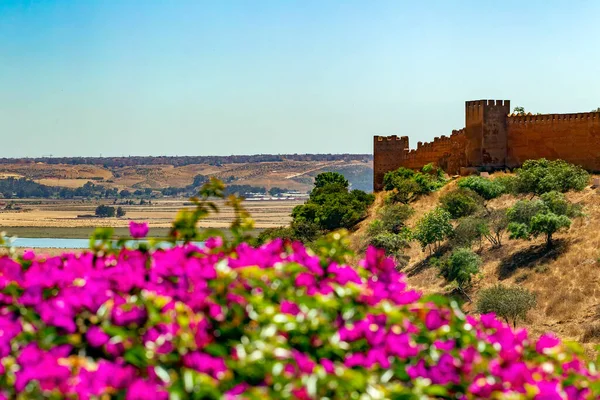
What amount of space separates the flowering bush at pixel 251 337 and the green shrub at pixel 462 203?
28.9 meters

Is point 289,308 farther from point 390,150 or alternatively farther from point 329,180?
point 329,180

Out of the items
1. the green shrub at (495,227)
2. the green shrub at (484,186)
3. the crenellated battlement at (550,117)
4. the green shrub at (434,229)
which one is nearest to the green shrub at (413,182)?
the green shrub at (484,186)

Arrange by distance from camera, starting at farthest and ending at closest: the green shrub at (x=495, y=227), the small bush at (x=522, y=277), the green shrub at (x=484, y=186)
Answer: the green shrub at (x=484, y=186), the green shrub at (x=495, y=227), the small bush at (x=522, y=277)

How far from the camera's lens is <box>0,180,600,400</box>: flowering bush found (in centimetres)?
430

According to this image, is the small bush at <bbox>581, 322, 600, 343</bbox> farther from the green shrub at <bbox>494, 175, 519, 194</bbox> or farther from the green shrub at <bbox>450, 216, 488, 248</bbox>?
the green shrub at <bbox>494, 175, 519, 194</bbox>

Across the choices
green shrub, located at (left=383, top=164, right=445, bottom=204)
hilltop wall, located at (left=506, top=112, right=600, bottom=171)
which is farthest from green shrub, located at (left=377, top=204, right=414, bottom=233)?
hilltop wall, located at (left=506, top=112, right=600, bottom=171)

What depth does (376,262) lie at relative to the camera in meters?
Answer: 5.30

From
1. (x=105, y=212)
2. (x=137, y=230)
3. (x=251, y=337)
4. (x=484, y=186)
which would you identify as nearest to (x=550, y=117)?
(x=484, y=186)

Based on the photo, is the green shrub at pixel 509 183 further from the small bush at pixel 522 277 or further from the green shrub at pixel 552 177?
the small bush at pixel 522 277

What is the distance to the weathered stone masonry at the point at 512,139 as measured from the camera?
109 feet

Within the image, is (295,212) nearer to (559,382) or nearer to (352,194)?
(352,194)

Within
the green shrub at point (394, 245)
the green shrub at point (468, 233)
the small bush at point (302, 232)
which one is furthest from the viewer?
the small bush at point (302, 232)

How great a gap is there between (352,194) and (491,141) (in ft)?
29.2

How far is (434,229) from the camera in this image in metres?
32.2
